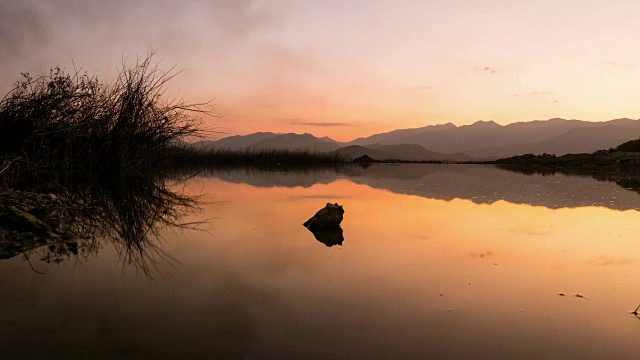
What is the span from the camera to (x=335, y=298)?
2293mm

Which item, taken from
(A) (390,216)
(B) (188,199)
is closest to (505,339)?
(A) (390,216)

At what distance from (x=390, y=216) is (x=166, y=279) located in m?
3.59

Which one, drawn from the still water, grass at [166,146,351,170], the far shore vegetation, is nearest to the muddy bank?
the still water

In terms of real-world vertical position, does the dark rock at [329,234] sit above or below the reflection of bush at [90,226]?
below

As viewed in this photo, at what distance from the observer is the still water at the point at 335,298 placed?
5.58ft

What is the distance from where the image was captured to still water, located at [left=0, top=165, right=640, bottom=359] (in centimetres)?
Result: 170

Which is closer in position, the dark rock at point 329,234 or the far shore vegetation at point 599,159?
the dark rock at point 329,234

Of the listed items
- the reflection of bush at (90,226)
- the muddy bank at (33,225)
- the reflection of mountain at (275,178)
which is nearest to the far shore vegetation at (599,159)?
the reflection of mountain at (275,178)

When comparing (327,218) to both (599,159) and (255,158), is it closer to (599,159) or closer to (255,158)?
(255,158)

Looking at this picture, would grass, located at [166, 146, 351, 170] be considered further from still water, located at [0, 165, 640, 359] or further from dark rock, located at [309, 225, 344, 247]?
still water, located at [0, 165, 640, 359]

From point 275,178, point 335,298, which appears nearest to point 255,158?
point 275,178

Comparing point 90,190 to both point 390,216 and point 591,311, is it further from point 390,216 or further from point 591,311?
point 591,311

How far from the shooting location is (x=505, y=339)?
5.95 ft

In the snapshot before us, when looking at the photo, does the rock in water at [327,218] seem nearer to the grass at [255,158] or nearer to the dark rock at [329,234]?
the dark rock at [329,234]
